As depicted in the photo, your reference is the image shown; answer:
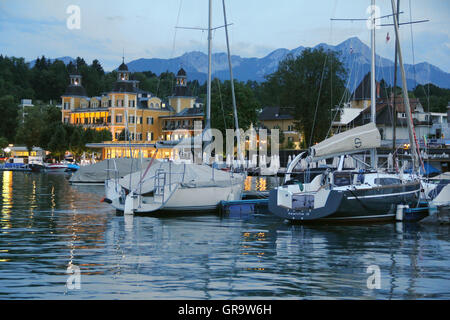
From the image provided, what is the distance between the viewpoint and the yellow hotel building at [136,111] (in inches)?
5290

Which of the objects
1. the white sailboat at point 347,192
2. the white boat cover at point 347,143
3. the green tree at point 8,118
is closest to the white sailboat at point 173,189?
A: the white sailboat at point 347,192

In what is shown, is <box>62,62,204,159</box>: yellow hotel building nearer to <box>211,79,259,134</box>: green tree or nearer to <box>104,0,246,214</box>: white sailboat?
<box>211,79,259,134</box>: green tree

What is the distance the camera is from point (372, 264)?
1916cm

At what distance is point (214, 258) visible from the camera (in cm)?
1981

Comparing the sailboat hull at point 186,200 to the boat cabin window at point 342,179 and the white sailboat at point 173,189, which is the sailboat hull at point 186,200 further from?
the boat cabin window at point 342,179

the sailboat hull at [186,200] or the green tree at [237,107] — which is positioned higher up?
the green tree at [237,107]

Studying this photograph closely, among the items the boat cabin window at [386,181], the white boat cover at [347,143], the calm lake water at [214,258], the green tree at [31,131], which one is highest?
the green tree at [31,131]

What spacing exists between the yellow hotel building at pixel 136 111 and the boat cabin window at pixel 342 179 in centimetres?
9884

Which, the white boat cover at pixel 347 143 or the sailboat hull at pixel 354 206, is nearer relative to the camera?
the sailboat hull at pixel 354 206

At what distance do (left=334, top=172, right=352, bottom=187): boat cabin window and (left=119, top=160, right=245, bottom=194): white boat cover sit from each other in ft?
21.6

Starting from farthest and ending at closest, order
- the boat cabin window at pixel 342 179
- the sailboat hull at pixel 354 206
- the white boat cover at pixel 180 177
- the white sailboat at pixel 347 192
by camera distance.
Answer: the white boat cover at pixel 180 177
the boat cabin window at pixel 342 179
the white sailboat at pixel 347 192
the sailboat hull at pixel 354 206

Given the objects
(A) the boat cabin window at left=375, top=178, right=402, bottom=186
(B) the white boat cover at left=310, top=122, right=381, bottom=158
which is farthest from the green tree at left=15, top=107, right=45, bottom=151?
(A) the boat cabin window at left=375, top=178, right=402, bottom=186

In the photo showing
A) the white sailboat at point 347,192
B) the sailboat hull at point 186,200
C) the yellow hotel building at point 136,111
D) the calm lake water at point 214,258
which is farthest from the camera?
the yellow hotel building at point 136,111
